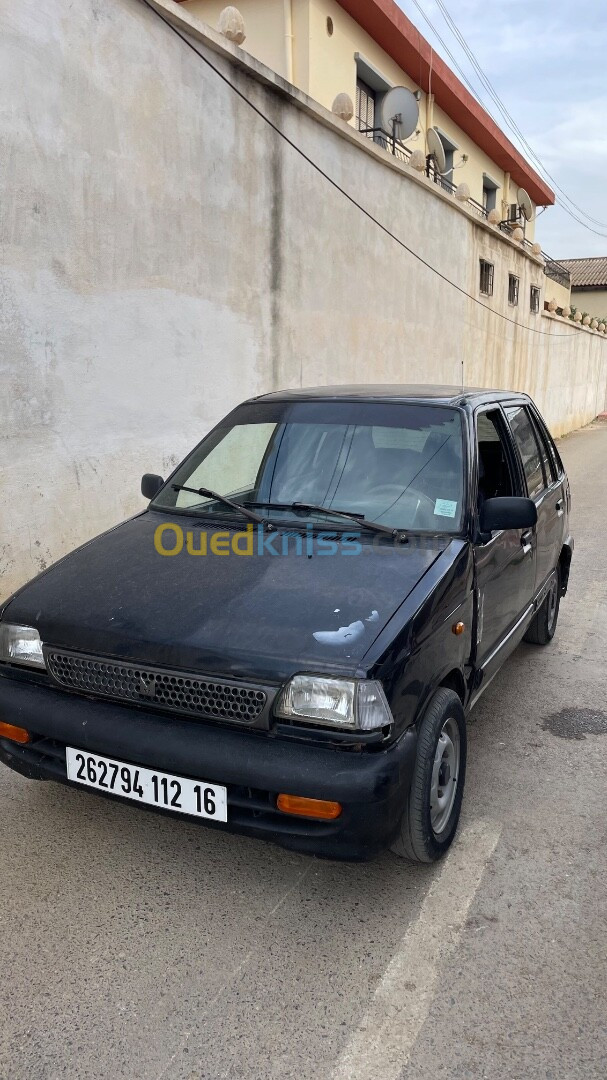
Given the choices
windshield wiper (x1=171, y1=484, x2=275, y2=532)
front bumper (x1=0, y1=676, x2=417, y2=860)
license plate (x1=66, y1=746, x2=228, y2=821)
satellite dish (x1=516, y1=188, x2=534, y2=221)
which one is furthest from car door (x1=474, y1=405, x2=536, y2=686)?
satellite dish (x1=516, y1=188, x2=534, y2=221)

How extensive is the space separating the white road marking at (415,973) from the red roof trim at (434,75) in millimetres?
13551

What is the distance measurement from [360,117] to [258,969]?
15038 millimetres

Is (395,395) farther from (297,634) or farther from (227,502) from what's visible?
(297,634)

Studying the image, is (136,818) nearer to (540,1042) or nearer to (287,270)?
(540,1042)

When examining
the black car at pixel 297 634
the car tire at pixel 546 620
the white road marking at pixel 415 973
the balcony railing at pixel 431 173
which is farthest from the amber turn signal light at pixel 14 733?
the balcony railing at pixel 431 173

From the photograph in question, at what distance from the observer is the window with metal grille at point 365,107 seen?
14094mm

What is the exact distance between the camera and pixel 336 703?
2344mm

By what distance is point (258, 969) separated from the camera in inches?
91.9

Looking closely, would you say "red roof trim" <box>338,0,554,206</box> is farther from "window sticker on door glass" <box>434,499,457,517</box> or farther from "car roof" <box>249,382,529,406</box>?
"window sticker on door glass" <box>434,499,457,517</box>

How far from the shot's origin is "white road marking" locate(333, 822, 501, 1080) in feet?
6.63

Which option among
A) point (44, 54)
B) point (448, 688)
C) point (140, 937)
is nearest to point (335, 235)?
point (44, 54)

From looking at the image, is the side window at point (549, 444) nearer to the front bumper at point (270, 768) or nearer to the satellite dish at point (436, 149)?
the front bumper at point (270, 768)

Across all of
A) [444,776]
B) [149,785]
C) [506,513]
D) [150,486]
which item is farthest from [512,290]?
[149,785]

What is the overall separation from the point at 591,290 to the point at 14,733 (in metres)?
44.3
